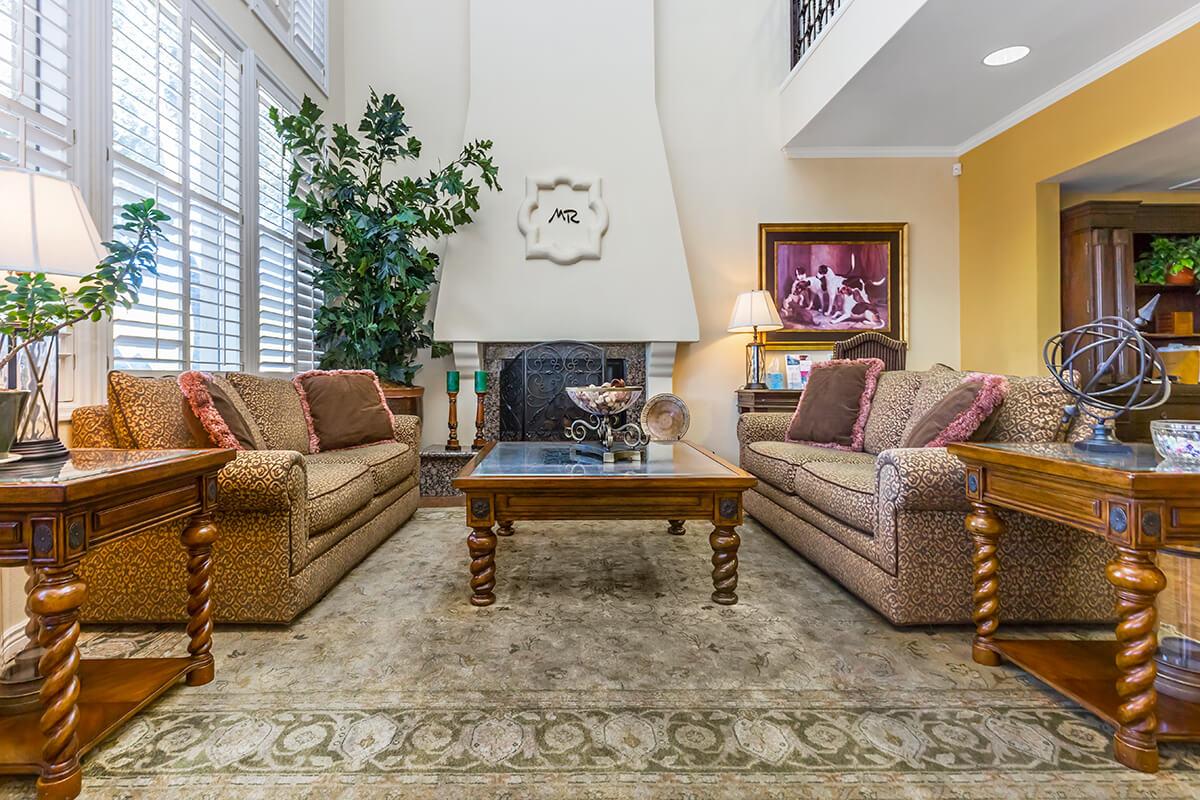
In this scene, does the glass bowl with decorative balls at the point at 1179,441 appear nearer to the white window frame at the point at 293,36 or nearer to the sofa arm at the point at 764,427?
the sofa arm at the point at 764,427

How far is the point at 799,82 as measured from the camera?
444 cm

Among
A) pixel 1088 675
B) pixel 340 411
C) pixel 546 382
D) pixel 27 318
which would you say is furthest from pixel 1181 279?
pixel 27 318

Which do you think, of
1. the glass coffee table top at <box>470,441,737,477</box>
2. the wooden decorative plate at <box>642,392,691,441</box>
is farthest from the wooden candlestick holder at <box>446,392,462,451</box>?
the wooden decorative plate at <box>642,392,691,441</box>

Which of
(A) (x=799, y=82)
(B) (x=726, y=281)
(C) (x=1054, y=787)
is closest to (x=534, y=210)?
(B) (x=726, y=281)

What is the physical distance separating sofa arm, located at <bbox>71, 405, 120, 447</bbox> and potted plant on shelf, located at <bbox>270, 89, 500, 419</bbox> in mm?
2140

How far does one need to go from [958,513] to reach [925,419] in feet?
1.53

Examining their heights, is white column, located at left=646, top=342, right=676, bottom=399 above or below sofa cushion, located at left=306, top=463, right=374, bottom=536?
above

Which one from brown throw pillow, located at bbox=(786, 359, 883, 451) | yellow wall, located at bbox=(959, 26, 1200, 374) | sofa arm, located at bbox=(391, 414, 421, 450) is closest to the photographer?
yellow wall, located at bbox=(959, 26, 1200, 374)

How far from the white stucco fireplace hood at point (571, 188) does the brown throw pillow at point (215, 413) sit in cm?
227

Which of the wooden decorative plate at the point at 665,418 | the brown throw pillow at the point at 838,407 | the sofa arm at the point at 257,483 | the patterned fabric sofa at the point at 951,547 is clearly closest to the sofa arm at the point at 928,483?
the patterned fabric sofa at the point at 951,547

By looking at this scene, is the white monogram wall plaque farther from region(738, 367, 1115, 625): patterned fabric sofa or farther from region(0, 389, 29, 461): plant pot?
region(0, 389, 29, 461): plant pot

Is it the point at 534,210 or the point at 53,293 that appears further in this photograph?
the point at 534,210

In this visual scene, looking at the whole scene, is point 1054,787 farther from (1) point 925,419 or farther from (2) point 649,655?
(1) point 925,419

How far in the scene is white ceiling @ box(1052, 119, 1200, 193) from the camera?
10.6 ft
